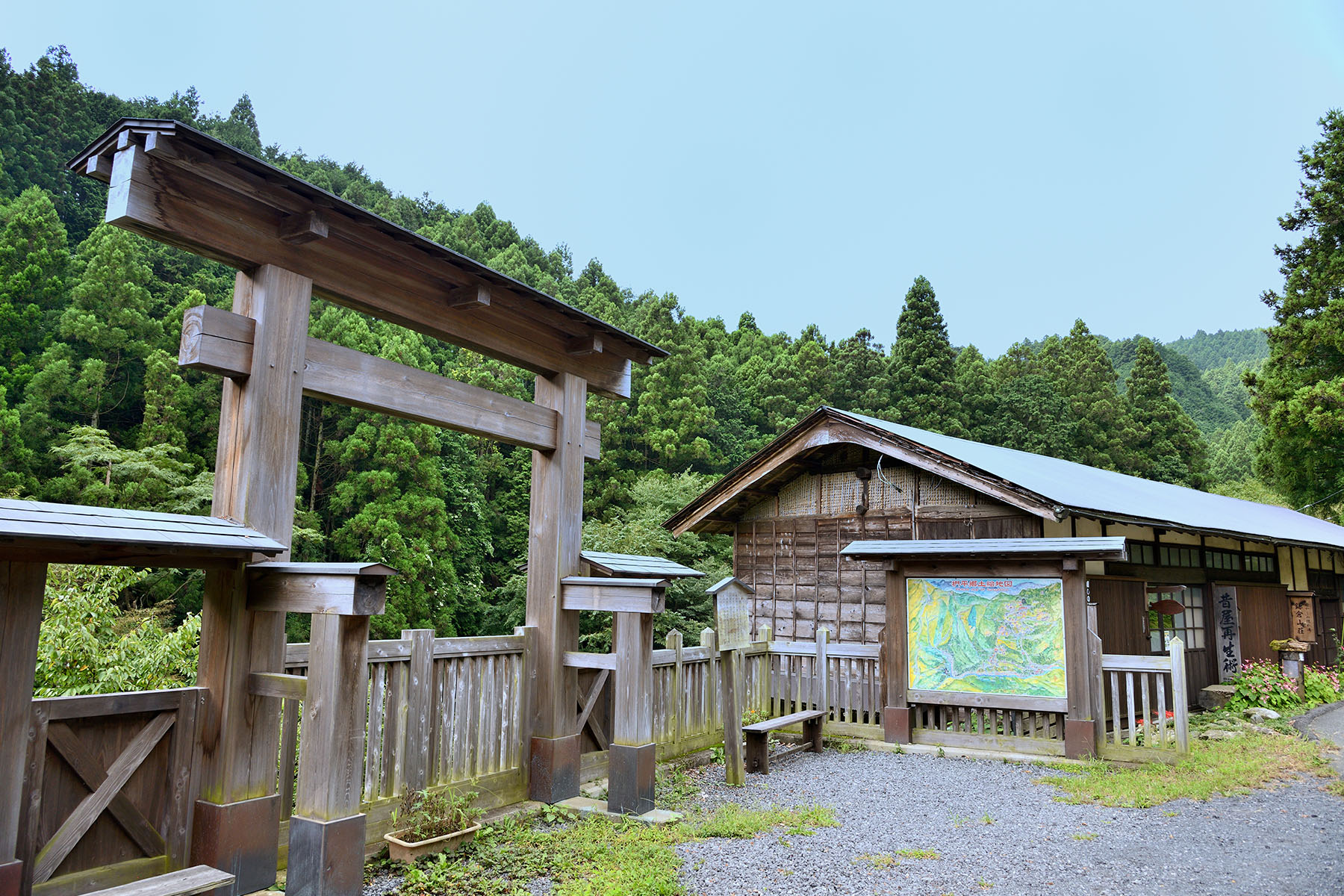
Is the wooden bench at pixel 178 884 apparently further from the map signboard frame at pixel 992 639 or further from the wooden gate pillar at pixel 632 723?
the map signboard frame at pixel 992 639

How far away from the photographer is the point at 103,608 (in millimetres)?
10688

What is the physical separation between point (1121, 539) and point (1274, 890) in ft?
15.6

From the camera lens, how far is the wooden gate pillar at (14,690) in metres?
3.78

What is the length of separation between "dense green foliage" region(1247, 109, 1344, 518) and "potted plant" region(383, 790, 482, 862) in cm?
2431

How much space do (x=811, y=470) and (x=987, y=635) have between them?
5.05 m

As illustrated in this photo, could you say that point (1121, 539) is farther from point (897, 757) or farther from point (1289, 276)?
point (1289, 276)

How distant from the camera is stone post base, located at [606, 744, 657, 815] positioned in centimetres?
690

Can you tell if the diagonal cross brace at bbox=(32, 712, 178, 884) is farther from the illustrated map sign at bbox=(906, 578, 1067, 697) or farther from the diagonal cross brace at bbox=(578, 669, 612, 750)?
the illustrated map sign at bbox=(906, 578, 1067, 697)

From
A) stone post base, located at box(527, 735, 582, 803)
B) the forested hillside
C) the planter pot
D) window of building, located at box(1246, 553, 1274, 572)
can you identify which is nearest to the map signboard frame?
stone post base, located at box(527, 735, 582, 803)

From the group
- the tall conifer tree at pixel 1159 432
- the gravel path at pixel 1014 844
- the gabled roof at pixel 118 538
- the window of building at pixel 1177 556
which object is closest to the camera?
the gabled roof at pixel 118 538

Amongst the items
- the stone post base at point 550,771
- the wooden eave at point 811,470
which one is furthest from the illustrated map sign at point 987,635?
the stone post base at point 550,771

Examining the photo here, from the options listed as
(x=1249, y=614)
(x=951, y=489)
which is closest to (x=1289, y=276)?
(x=1249, y=614)

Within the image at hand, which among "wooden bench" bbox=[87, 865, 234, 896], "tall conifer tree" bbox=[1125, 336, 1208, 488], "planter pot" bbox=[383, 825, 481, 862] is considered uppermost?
"tall conifer tree" bbox=[1125, 336, 1208, 488]

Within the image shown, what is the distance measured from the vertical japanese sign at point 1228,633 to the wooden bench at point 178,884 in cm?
1624
